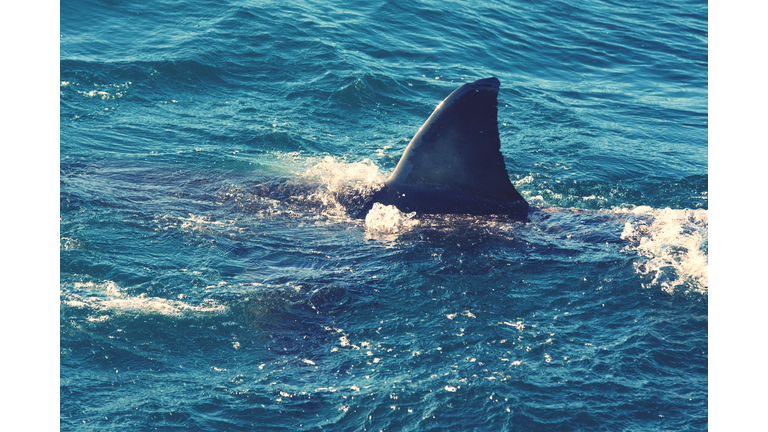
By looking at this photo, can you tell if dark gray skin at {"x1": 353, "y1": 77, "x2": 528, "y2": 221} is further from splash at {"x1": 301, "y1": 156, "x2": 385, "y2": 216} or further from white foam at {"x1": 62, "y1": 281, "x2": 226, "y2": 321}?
white foam at {"x1": 62, "y1": 281, "x2": 226, "y2": 321}

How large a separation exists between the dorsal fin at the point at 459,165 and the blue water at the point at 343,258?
0.31 m

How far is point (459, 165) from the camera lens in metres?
9.56

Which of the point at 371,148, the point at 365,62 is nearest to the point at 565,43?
the point at 365,62

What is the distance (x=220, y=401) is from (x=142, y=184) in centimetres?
566

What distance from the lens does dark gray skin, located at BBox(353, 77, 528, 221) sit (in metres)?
9.23

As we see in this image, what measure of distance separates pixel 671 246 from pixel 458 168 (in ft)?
10.0

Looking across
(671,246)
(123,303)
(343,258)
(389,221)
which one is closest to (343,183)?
(389,221)

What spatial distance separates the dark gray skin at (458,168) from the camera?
9234 millimetres

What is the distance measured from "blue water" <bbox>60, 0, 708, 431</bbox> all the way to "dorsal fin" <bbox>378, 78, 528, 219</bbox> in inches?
12.3

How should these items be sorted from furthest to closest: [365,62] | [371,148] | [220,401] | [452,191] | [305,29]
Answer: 1. [305,29]
2. [365,62]
3. [371,148]
4. [452,191]
5. [220,401]

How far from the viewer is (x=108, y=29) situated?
18.4 m

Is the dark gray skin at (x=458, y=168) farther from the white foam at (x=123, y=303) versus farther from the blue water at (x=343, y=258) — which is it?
the white foam at (x=123, y=303)

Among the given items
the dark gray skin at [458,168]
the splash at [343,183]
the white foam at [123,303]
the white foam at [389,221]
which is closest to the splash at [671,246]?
the dark gray skin at [458,168]

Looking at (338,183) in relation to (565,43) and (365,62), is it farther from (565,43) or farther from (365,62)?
(565,43)
